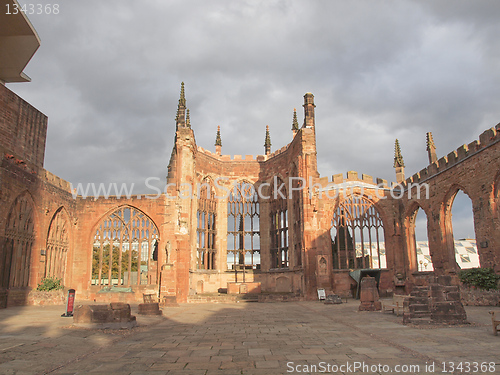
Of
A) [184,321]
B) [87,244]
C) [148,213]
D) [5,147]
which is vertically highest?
[5,147]

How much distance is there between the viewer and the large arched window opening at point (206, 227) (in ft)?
91.9

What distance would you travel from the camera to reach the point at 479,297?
16.9 meters

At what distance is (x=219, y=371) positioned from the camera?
5957 millimetres

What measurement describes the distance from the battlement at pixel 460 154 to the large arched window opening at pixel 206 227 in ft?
47.7

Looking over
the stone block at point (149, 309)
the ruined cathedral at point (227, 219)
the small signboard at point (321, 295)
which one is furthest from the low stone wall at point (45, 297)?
the small signboard at point (321, 295)

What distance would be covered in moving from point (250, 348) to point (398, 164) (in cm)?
2452

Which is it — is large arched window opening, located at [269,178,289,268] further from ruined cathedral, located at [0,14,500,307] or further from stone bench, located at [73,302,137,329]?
stone bench, located at [73,302,137,329]

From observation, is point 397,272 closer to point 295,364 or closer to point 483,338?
point 483,338

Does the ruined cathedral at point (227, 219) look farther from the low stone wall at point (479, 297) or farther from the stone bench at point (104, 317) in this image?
the stone bench at point (104, 317)

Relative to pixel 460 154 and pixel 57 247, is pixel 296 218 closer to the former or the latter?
pixel 460 154

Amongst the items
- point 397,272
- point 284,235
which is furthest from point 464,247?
point 284,235

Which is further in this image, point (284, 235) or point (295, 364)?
point (284, 235)

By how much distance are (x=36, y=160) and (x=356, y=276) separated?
19726 mm

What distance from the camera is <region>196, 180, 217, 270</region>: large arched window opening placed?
91.9 ft
